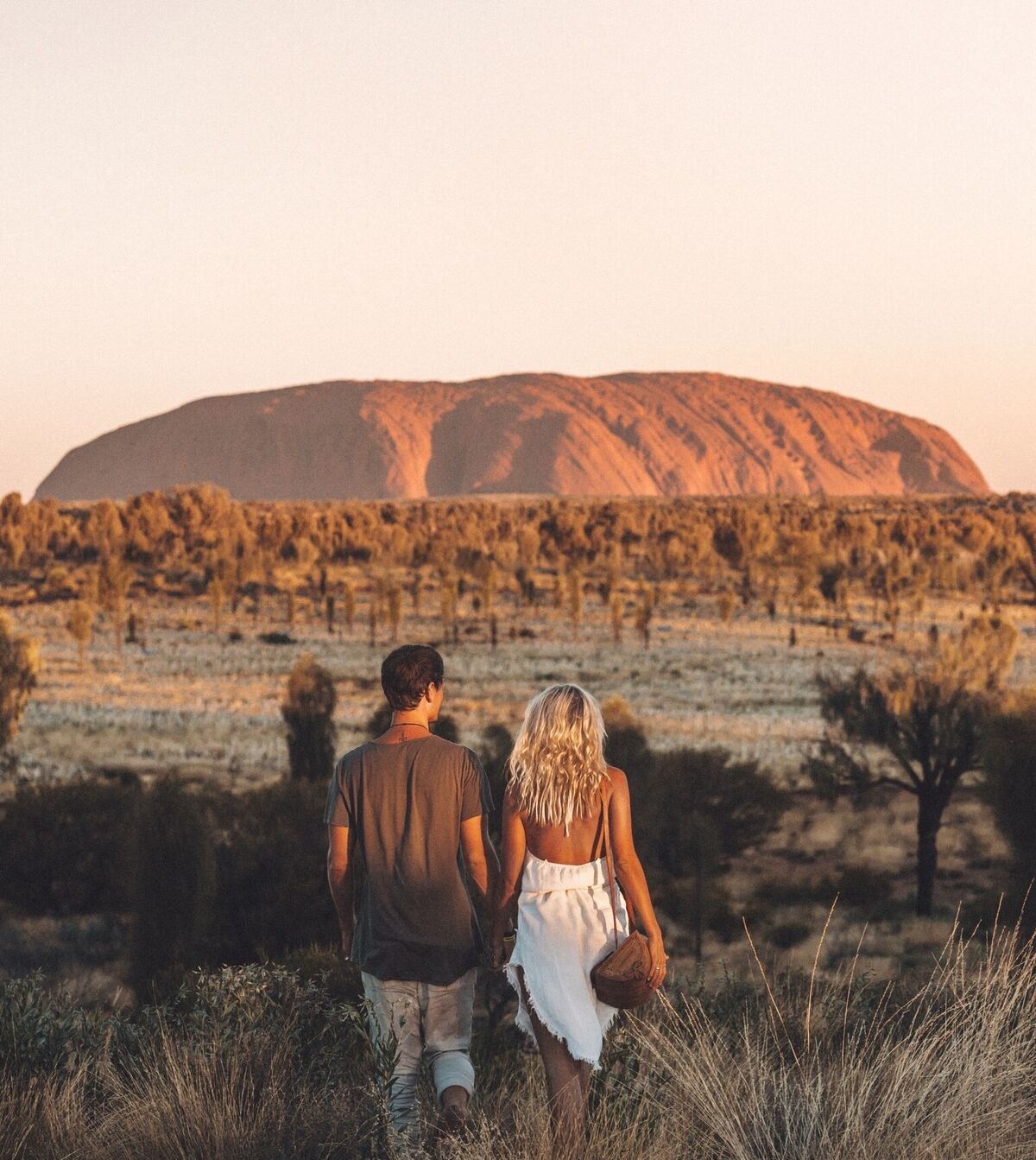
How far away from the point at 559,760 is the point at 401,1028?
113 centimetres

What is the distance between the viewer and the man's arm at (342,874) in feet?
14.3

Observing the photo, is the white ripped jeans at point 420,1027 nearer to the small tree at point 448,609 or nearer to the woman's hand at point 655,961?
the woman's hand at point 655,961

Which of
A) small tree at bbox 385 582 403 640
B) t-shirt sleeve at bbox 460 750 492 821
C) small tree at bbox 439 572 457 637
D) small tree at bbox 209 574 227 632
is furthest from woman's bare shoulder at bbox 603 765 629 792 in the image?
small tree at bbox 209 574 227 632

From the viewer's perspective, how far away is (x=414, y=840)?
4324mm

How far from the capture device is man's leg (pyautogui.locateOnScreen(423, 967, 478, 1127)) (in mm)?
4316

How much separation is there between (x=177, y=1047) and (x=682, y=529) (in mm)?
93899

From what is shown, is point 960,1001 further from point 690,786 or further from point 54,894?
point 690,786

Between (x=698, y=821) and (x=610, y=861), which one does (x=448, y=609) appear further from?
(x=610, y=861)

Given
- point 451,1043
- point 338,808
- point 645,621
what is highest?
point 338,808

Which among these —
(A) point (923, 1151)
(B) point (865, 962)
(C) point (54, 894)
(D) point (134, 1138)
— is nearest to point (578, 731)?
(A) point (923, 1151)

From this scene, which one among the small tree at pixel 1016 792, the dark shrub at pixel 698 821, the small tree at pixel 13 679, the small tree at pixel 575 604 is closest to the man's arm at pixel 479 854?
the dark shrub at pixel 698 821

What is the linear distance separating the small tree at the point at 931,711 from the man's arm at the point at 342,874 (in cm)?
2316

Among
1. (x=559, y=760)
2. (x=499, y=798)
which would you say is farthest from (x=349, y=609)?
(x=559, y=760)

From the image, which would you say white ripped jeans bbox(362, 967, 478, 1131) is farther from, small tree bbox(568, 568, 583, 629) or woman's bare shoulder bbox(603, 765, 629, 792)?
small tree bbox(568, 568, 583, 629)
